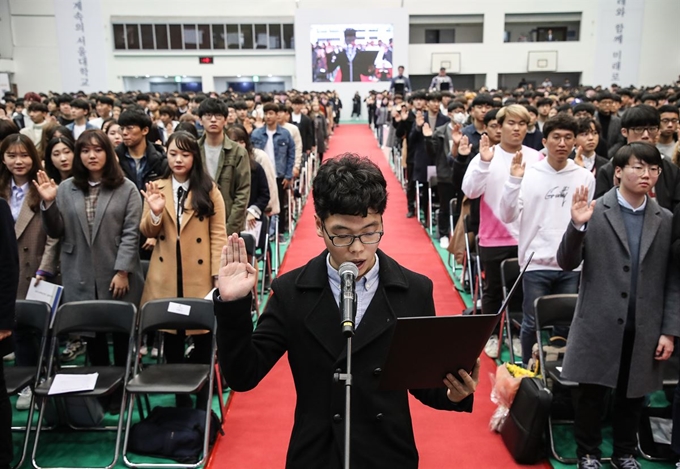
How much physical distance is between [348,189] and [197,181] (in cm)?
237

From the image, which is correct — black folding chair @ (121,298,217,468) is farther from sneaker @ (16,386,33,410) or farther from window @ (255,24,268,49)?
window @ (255,24,268,49)

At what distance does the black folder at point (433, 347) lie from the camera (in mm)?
1464

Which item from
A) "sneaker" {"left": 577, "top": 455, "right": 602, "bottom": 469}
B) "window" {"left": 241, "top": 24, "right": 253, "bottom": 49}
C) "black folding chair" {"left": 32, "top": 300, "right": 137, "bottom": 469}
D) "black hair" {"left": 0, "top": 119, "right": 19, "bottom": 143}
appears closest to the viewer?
"sneaker" {"left": 577, "top": 455, "right": 602, "bottom": 469}

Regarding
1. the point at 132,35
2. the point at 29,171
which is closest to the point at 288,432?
the point at 29,171

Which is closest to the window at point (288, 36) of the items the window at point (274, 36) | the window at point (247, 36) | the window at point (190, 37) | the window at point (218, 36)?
the window at point (274, 36)

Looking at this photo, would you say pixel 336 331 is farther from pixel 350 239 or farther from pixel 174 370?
pixel 174 370

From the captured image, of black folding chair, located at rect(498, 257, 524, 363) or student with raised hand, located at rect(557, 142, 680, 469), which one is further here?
black folding chair, located at rect(498, 257, 524, 363)

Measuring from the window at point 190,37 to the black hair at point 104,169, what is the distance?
26514mm

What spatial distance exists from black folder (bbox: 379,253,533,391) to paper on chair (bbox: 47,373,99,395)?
2381 mm

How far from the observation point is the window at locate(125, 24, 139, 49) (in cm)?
2803


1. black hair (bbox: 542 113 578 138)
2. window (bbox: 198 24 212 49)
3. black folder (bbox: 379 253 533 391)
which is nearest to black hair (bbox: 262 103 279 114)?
black hair (bbox: 542 113 578 138)

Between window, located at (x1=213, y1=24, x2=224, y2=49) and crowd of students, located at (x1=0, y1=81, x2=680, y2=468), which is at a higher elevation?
window, located at (x1=213, y1=24, x2=224, y2=49)

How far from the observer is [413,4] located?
27984 millimetres

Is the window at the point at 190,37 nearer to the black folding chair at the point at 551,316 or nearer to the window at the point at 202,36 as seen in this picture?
the window at the point at 202,36
